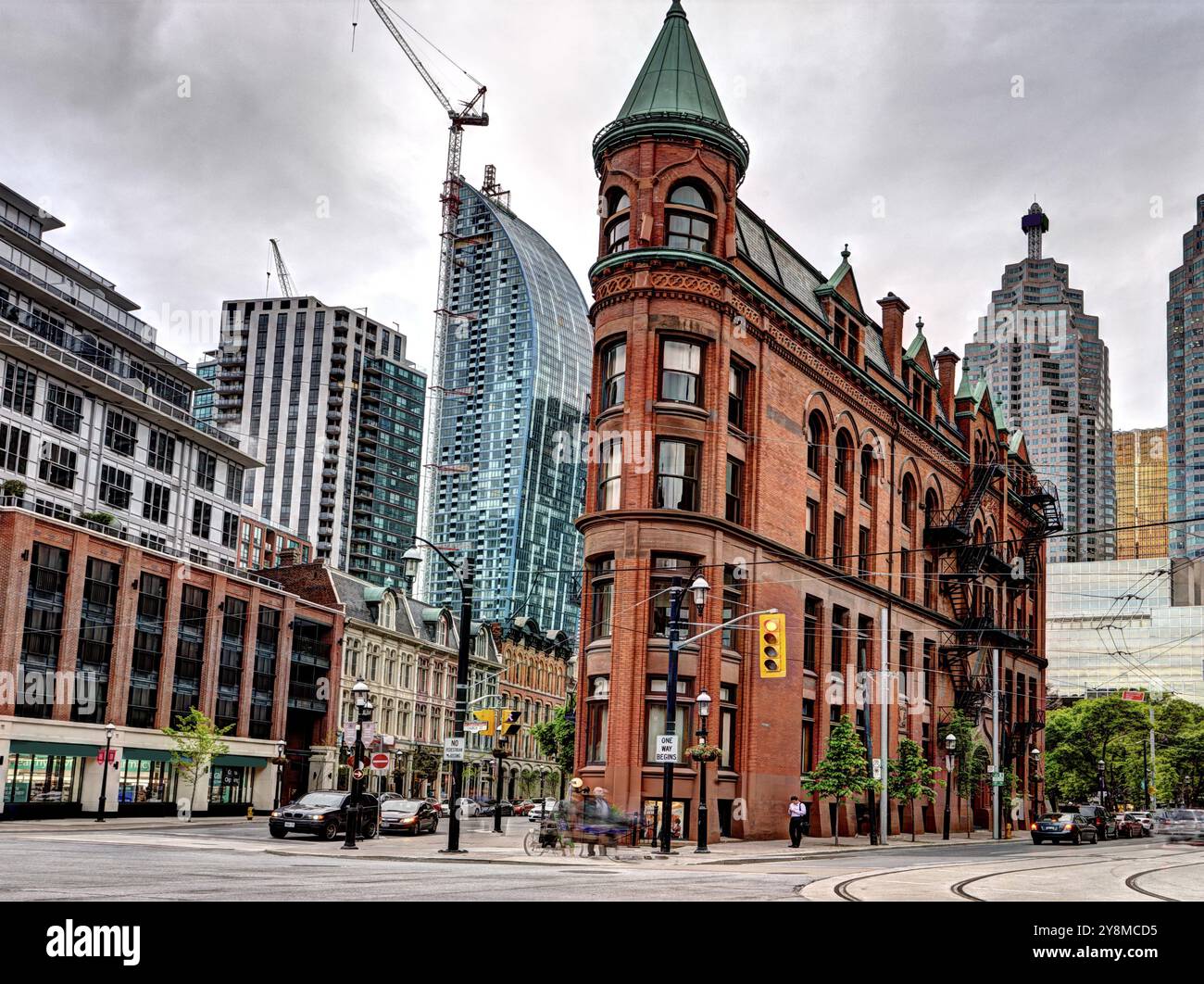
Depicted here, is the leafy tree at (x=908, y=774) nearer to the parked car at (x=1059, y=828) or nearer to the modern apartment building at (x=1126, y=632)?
the parked car at (x=1059, y=828)

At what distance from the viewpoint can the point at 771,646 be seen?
34188 mm

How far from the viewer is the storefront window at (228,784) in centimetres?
6925

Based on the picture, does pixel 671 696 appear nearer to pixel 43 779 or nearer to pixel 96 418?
pixel 43 779

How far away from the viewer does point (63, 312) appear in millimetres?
73875

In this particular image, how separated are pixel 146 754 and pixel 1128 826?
5082cm

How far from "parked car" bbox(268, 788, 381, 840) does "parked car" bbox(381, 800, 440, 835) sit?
3.09 m

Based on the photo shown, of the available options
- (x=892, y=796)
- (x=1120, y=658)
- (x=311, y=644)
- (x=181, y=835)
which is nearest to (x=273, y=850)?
(x=181, y=835)

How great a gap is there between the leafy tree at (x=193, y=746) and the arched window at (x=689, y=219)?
35063mm

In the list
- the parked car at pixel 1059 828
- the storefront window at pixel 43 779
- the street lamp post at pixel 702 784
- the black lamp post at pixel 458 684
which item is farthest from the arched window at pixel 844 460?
the storefront window at pixel 43 779

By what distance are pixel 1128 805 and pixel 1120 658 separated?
43589 mm

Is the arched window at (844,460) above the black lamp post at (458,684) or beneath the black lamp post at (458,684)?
above

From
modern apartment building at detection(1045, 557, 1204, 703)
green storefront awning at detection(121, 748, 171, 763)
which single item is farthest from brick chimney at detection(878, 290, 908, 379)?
modern apartment building at detection(1045, 557, 1204, 703)

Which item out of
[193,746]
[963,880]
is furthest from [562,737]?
[963,880]
